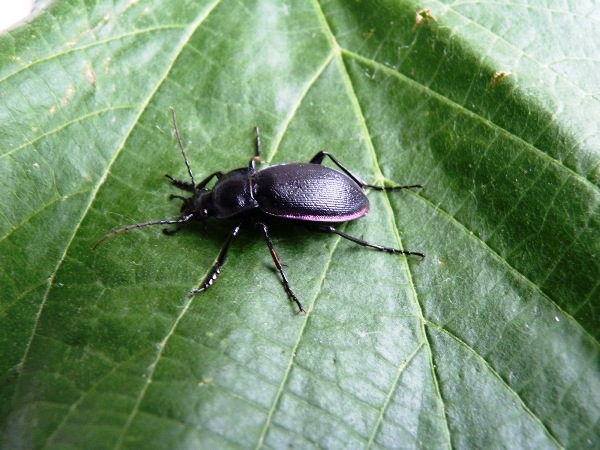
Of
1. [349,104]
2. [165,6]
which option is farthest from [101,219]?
[349,104]

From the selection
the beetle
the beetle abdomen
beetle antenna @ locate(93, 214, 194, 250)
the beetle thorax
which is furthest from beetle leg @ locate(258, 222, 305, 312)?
beetle antenna @ locate(93, 214, 194, 250)

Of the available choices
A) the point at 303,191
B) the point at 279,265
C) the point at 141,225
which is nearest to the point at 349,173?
the point at 303,191

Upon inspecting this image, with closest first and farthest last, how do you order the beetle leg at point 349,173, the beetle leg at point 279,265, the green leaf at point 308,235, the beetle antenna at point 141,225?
1. the green leaf at point 308,235
2. the beetle leg at point 279,265
3. the beetle antenna at point 141,225
4. the beetle leg at point 349,173

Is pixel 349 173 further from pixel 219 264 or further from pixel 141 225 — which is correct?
pixel 141 225

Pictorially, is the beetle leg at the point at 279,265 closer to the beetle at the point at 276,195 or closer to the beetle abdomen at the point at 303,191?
the beetle at the point at 276,195

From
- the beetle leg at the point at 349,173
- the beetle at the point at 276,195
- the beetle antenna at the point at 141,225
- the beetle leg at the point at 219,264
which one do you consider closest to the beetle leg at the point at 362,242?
the beetle at the point at 276,195

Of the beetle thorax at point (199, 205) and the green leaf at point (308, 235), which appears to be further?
the beetle thorax at point (199, 205)

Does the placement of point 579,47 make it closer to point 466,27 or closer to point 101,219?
point 466,27
